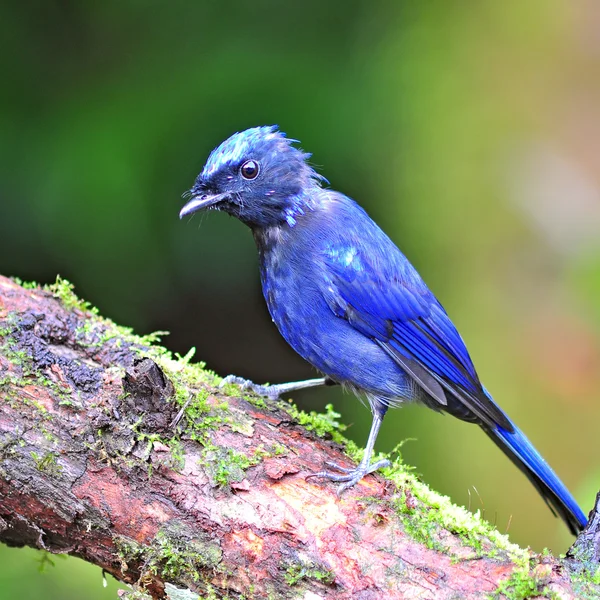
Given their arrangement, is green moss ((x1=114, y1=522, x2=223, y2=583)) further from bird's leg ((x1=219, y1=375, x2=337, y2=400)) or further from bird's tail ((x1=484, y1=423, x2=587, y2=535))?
bird's tail ((x1=484, y1=423, x2=587, y2=535))

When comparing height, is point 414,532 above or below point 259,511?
above

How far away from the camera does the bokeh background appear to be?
496 centimetres

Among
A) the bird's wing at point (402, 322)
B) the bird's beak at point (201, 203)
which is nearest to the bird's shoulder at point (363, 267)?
the bird's wing at point (402, 322)

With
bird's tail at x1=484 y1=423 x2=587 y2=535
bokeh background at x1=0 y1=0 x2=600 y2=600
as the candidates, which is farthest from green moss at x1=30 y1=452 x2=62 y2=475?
bird's tail at x1=484 y1=423 x2=587 y2=535

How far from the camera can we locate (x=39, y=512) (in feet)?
9.55

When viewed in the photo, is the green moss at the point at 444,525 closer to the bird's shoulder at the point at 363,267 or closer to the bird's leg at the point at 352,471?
the bird's leg at the point at 352,471

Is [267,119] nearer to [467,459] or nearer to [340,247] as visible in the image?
[340,247]

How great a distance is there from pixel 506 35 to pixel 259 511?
508 cm

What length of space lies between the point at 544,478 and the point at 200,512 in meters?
1.88

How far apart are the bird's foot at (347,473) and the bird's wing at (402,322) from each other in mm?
590

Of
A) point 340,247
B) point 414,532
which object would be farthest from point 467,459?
point 414,532

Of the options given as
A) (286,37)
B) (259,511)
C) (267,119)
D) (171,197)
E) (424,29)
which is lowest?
(259,511)

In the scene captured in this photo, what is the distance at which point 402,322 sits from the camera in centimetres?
386

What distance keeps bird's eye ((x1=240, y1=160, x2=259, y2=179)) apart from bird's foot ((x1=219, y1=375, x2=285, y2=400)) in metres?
1.01
